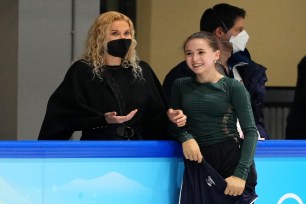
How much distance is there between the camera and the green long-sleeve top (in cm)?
407

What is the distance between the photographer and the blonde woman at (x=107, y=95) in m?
4.54

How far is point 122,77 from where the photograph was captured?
461 cm

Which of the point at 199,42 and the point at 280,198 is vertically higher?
the point at 199,42

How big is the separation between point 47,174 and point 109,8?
3.89m

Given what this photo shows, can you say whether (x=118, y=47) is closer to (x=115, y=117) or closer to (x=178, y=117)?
(x=115, y=117)

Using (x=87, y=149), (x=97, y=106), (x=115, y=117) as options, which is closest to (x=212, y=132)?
(x=115, y=117)

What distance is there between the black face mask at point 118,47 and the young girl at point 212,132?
0.48 m

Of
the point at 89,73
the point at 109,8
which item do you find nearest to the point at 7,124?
the point at 109,8

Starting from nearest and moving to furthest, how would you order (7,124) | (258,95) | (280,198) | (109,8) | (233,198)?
(233,198)
(280,198)
(258,95)
(7,124)
(109,8)

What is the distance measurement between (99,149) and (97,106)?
43 centimetres

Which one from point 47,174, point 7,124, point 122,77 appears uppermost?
point 122,77

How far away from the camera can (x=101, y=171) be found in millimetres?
4230

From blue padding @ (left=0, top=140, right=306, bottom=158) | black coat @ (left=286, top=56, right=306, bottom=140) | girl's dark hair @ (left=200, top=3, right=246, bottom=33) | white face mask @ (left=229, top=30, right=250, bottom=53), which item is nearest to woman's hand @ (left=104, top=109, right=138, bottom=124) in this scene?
blue padding @ (left=0, top=140, right=306, bottom=158)

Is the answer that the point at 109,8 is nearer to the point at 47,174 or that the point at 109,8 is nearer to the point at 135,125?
the point at 135,125
